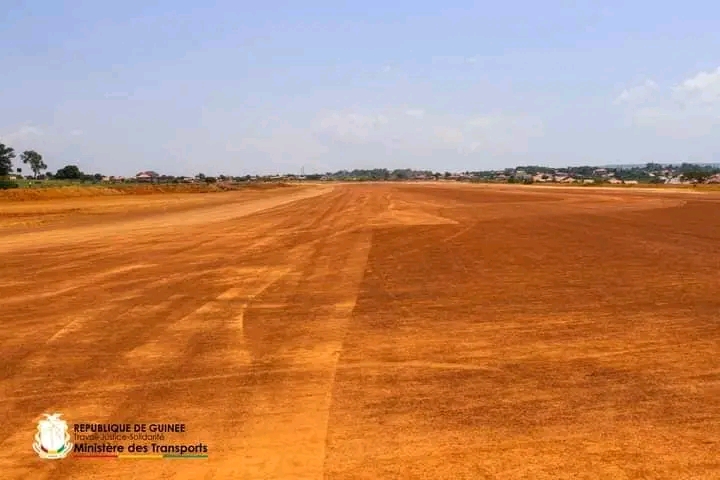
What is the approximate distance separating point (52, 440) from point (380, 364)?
3.38 meters

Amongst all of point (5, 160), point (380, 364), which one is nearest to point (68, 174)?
point (5, 160)

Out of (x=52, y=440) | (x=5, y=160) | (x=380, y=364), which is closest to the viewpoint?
(x=52, y=440)

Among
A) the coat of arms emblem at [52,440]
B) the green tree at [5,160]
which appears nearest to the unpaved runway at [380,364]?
the coat of arms emblem at [52,440]

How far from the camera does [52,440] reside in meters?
5.62

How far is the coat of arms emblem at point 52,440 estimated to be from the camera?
17.9 feet

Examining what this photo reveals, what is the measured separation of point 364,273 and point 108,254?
27.4 feet

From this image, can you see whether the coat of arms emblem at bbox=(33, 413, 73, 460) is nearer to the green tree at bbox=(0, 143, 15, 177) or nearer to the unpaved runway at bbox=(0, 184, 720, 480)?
the unpaved runway at bbox=(0, 184, 720, 480)

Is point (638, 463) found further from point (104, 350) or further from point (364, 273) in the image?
point (364, 273)

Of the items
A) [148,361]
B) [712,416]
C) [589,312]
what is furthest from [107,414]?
[589,312]

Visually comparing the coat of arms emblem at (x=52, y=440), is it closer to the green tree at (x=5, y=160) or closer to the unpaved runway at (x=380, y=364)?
the unpaved runway at (x=380, y=364)

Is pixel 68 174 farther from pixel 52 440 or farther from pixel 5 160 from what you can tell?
pixel 52 440

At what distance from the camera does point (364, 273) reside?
49.3 ft

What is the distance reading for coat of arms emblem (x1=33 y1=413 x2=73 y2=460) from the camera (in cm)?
545

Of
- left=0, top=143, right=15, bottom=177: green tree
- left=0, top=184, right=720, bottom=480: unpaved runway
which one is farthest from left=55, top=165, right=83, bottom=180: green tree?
left=0, top=184, right=720, bottom=480: unpaved runway
